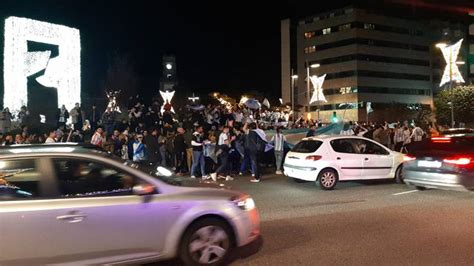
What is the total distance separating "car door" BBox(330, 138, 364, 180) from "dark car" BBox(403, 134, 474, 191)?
48.4 inches

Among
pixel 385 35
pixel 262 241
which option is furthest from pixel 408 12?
pixel 262 241

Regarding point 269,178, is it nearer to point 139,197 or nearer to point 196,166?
point 196,166

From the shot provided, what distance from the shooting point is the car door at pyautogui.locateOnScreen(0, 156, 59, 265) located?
527cm

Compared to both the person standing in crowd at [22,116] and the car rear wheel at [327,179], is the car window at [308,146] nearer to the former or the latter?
the car rear wheel at [327,179]

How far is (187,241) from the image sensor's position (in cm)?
604

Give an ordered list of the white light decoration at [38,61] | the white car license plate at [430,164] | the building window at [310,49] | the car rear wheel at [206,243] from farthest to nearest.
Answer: the building window at [310,49] → the white light decoration at [38,61] → the white car license plate at [430,164] → the car rear wheel at [206,243]

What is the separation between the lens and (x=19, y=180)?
18.2 ft

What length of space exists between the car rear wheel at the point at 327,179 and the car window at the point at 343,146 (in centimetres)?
61

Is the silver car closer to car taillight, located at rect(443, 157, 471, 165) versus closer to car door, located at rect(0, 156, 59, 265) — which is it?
car door, located at rect(0, 156, 59, 265)

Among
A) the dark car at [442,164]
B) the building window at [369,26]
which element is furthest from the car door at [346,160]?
the building window at [369,26]

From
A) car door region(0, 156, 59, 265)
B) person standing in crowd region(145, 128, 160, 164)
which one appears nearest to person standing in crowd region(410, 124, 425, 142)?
person standing in crowd region(145, 128, 160, 164)

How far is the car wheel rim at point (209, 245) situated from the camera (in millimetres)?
6105

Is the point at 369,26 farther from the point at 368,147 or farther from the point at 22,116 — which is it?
Answer: the point at 368,147

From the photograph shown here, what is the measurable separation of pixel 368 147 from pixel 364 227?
5.66m
